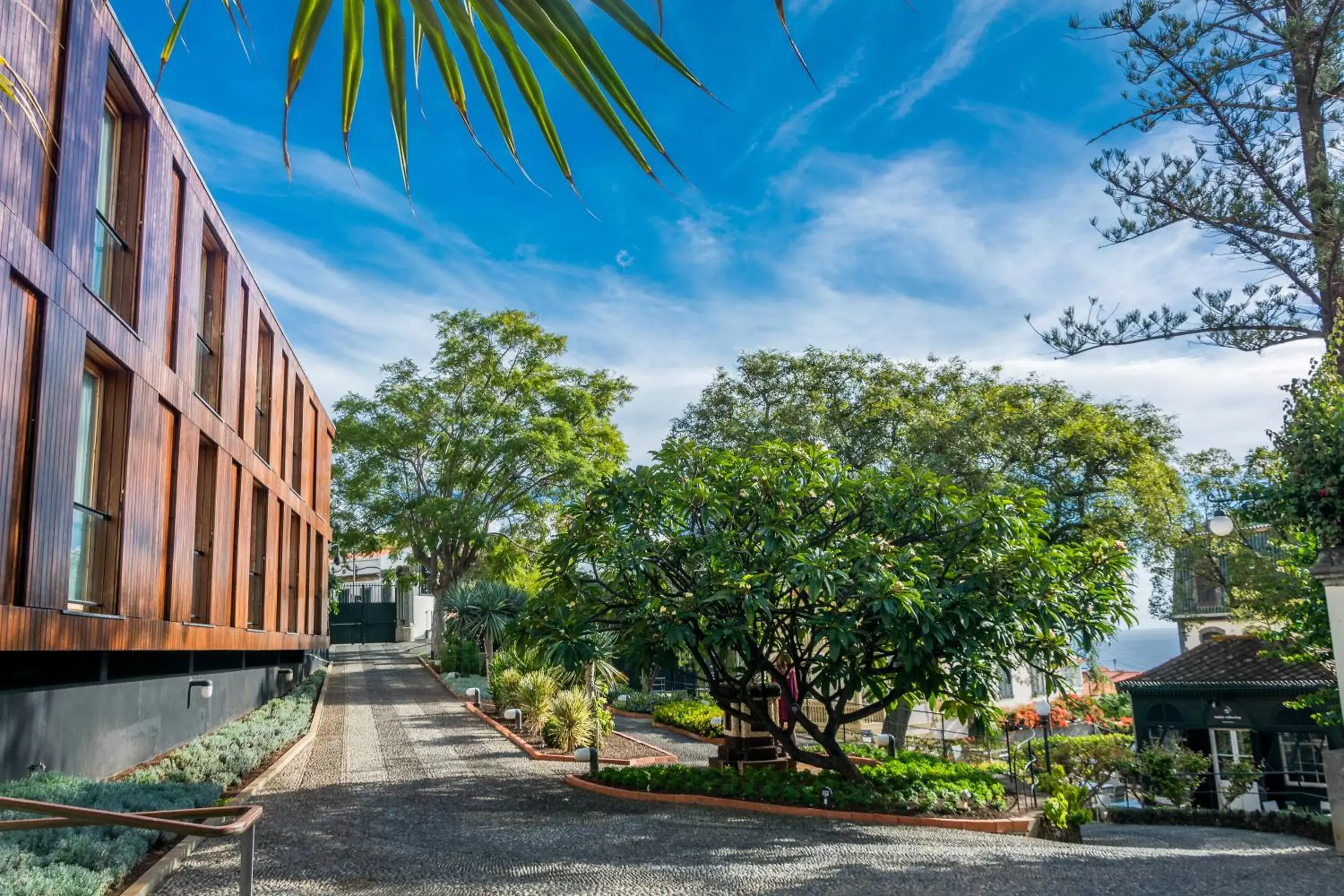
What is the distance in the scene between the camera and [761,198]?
31.7ft

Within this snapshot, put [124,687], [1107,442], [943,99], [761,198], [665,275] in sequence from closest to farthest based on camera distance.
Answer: [761,198] → [943,99] → [124,687] → [665,275] → [1107,442]

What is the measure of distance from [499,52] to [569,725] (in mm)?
16072

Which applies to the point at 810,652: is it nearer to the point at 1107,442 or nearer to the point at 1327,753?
the point at 1327,753

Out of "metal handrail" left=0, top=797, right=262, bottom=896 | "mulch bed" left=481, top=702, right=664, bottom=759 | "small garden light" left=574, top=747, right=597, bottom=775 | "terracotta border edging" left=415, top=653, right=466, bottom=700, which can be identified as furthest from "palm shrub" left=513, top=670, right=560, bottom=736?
"metal handrail" left=0, top=797, right=262, bottom=896

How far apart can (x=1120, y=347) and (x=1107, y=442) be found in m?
11.1

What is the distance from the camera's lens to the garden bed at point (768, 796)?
36.9ft

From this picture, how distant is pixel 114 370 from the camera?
34.3ft

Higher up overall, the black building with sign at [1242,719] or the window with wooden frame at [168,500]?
the window with wooden frame at [168,500]

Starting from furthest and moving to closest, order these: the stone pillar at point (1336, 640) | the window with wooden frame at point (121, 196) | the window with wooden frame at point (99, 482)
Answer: the window with wooden frame at point (121, 196) < the window with wooden frame at point (99, 482) < the stone pillar at point (1336, 640)

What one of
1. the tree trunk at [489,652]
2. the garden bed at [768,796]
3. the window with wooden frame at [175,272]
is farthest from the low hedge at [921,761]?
the tree trunk at [489,652]

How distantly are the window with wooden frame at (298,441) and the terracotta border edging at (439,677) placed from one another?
7278 mm

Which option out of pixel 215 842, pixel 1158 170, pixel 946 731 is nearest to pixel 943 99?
pixel 1158 170

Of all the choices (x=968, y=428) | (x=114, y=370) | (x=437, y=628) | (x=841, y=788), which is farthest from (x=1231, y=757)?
(x=437, y=628)

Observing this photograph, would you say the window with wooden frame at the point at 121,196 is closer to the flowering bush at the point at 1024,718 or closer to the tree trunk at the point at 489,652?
the tree trunk at the point at 489,652
